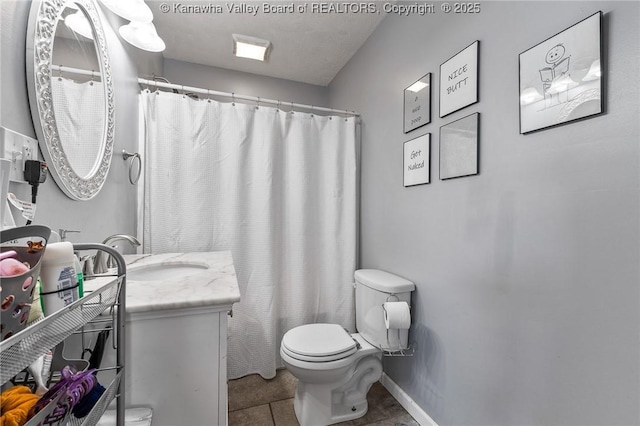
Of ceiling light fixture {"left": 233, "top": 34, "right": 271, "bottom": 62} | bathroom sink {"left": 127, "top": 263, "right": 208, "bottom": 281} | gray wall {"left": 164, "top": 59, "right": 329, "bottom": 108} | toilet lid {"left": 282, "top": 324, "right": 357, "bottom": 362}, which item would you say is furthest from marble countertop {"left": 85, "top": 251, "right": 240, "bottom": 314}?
gray wall {"left": 164, "top": 59, "right": 329, "bottom": 108}

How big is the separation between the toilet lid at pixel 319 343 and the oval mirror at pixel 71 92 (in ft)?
3.70

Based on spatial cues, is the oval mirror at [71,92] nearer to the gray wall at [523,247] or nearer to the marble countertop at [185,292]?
the marble countertop at [185,292]

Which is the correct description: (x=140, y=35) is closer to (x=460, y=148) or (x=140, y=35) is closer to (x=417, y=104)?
(x=417, y=104)

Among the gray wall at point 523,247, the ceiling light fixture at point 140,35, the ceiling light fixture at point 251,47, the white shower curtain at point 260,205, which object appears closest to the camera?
the gray wall at point 523,247

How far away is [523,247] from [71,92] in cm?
167

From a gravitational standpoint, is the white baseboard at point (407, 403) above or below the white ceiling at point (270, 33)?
below

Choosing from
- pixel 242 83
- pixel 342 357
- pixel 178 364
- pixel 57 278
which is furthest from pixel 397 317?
pixel 242 83

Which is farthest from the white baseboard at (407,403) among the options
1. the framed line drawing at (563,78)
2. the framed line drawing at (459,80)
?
the framed line drawing at (459,80)

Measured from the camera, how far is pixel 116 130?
132cm

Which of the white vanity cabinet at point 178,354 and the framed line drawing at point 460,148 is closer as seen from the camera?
the white vanity cabinet at point 178,354

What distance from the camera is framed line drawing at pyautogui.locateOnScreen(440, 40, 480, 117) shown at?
1.18m

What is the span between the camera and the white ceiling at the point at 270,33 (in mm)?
1803

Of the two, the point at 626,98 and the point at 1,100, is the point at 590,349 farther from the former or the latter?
the point at 1,100

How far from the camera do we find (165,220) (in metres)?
1.72
